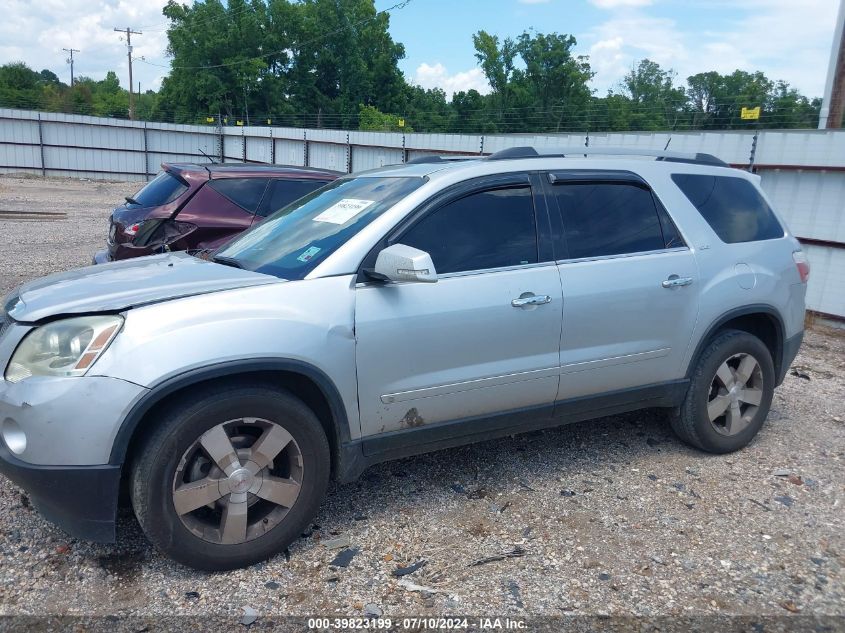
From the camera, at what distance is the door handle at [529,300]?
11.9 ft

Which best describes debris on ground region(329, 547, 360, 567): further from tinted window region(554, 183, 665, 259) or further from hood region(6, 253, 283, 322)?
tinted window region(554, 183, 665, 259)

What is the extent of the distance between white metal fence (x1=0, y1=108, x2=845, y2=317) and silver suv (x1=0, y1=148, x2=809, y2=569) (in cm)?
422

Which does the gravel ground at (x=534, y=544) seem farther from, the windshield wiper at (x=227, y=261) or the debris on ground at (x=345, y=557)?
the windshield wiper at (x=227, y=261)

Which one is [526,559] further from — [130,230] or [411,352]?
[130,230]


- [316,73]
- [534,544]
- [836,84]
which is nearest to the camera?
[534,544]

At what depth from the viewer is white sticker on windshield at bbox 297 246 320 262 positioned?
3477 millimetres

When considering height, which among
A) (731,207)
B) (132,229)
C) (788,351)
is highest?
(731,207)

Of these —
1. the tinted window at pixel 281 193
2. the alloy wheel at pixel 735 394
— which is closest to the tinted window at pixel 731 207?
the alloy wheel at pixel 735 394

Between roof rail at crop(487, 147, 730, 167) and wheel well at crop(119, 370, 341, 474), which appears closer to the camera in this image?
wheel well at crop(119, 370, 341, 474)

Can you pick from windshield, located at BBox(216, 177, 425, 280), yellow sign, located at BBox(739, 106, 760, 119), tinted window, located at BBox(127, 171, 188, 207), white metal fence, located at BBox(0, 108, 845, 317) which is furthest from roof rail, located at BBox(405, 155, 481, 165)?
yellow sign, located at BBox(739, 106, 760, 119)

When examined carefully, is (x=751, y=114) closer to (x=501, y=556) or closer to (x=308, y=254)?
(x=308, y=254)

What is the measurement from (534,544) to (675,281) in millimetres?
1768

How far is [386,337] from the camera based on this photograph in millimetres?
3312

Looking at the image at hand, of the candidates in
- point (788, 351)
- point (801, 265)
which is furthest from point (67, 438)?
point (801, 265)
